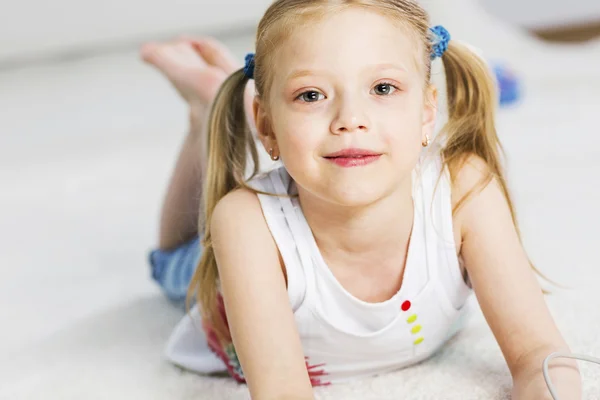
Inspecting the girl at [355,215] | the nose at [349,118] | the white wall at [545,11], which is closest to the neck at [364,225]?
the girl at [355,215]

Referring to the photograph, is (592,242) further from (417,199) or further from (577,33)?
(577,33)

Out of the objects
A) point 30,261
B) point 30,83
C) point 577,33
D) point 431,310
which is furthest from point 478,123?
point 577,33

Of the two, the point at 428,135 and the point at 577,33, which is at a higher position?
the point at 428,135

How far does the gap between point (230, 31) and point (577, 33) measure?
109 centimetres

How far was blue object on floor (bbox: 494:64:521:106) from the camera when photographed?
73.7 inches

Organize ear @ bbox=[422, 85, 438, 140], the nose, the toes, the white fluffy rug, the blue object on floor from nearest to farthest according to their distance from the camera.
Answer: the nose → ear @ bbox=[422, 85, 438, 140] → the white fluffy rug → the toes → the blue object on floor

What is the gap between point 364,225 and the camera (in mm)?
839

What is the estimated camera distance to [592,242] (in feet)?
3.93

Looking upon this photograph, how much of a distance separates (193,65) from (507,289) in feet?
2.13

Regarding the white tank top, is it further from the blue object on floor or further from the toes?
the blue object on floor

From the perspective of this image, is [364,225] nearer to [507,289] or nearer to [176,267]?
[507,289]

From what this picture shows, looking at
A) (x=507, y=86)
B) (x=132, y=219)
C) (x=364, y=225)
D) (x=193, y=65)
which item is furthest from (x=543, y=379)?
(x=507, y=86)

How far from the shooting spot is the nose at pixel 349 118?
28.7 inches

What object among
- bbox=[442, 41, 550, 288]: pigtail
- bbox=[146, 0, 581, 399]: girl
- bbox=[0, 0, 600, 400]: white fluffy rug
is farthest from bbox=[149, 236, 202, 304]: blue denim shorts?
bbox=[442, 41, 550, 288]: pigtail
